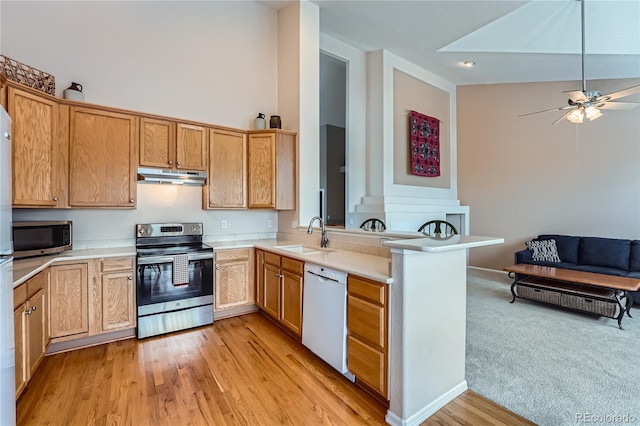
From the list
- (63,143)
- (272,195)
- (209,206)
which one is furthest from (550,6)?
(63,143)

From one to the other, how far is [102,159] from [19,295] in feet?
4.95

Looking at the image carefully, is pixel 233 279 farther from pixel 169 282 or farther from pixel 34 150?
pixel 34 150

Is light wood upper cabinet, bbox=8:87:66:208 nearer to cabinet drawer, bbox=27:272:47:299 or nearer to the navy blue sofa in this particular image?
cabinet drawer, bbox=27:272:47:299

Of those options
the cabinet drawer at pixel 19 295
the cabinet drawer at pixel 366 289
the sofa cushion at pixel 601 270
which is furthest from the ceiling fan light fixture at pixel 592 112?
the cabinet drawer at pixel 19 295

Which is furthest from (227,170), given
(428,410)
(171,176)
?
(428,410)

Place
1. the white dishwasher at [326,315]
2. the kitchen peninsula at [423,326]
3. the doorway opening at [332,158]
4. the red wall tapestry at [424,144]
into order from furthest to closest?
the doorway opening at [332,158] → the red wall tapestry at [424,144] → the white dishwasher at [326,315] → the kitchen peninsula at [423,326]

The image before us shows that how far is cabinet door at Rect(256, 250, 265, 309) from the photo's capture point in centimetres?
346

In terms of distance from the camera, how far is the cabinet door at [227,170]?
142 inches

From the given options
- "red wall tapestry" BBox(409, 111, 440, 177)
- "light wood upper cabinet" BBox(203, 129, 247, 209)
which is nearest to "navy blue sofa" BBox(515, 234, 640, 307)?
"red wall tapestry" BBox(409, 111, 440, 177)

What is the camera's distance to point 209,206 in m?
3.62

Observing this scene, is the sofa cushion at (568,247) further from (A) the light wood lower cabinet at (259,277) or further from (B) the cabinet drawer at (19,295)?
(B) the cabinet drawer at (19,295)

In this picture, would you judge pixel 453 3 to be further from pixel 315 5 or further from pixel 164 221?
pixel 164 221

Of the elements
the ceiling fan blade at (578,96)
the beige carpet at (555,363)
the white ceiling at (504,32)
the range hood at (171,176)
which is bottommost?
the beige carpet at (555,363)

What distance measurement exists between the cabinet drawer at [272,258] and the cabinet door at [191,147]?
127 centimetres
